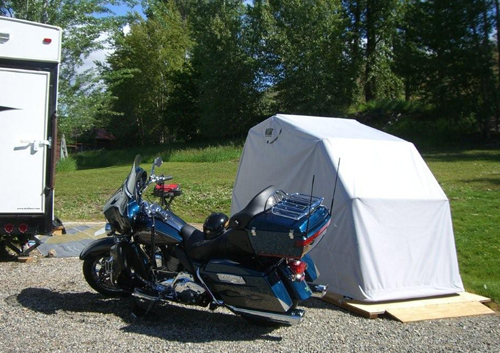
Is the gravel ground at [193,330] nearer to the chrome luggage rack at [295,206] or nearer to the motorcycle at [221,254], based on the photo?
the motorcycle at [221,254]

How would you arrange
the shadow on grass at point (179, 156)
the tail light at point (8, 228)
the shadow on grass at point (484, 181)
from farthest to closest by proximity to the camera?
the shadow on grass at point (179, 156) < the shadow on grass at point (484, 181) < the tail light at point (8, 228)

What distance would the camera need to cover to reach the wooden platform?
583 centimetres

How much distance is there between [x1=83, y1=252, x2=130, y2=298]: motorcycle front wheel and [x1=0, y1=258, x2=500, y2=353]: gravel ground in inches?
4.0

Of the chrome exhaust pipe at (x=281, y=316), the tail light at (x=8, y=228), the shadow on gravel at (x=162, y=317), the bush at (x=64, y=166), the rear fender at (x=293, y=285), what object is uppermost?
the rear fender at (x=293, y=285)

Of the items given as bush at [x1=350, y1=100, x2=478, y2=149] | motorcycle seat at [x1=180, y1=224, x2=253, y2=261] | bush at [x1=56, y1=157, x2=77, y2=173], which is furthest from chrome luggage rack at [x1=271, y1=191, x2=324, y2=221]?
bush at [x1=350, y1=100, x2=478, y2=149]

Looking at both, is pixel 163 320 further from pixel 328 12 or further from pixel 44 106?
pixel 328 12

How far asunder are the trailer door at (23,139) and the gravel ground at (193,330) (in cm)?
155

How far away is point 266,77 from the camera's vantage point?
38.0 m

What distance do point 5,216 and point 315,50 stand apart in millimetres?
29560

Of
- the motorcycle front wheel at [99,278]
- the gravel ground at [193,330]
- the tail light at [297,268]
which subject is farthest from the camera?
the motorcycle front wheel at [99,278]

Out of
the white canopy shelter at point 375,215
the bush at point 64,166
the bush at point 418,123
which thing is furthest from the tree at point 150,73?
the white canopy shelter at point 375,215

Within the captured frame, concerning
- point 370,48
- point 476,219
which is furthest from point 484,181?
point 370,48

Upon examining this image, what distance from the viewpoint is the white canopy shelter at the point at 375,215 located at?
20.3 ft

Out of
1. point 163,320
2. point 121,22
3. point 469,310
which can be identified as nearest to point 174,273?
point 163,320
